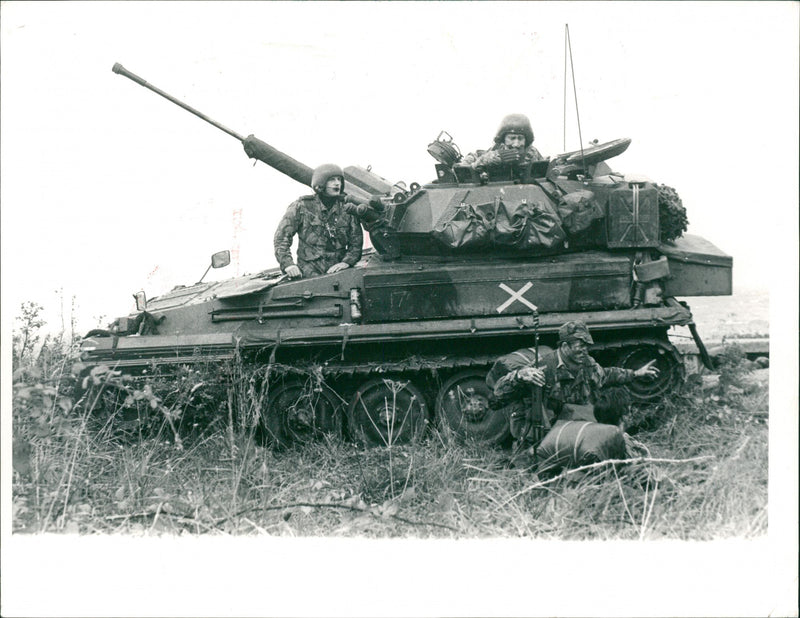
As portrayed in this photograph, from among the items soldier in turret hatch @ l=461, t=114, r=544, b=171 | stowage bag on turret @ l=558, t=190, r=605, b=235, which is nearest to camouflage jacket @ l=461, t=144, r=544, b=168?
soldier in turret hatch @ l=461, t=114, r=544, b=171

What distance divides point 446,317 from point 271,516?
2677 mm

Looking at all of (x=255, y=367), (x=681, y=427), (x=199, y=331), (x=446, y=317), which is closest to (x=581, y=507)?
(x=681, y=427)

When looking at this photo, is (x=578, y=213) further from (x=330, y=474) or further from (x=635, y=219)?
(x=330, y=474)

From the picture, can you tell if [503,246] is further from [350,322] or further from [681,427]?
[681,427]

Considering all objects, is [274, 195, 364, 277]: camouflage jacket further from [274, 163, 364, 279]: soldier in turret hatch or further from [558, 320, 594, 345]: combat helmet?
[558, 320, 594, 345]: combat helmet

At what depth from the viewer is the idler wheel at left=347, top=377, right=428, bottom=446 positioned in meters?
8.91

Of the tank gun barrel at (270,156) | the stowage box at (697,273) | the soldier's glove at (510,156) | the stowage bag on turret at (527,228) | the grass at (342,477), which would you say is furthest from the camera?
the tank gun barrel at (270,156)

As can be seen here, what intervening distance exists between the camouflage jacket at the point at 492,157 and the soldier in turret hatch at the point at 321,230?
1.33 m

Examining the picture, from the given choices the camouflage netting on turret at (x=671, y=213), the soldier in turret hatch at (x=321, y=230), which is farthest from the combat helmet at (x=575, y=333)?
the soldier in turret hatch at (x=321, y=230)

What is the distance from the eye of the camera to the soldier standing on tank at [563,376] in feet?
24.4

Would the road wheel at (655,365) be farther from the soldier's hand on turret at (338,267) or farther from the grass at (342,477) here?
the soldier's hand on turret at (338,267)

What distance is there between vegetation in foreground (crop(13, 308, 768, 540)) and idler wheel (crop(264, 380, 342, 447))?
0.16m

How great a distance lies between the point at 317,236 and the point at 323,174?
2.10 feet

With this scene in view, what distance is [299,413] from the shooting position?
8.91 meters
